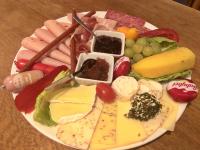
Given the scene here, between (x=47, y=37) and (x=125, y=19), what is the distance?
357mm

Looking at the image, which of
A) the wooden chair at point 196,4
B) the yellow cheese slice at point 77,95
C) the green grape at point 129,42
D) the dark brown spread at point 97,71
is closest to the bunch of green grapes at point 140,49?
the green grape at point 129,42

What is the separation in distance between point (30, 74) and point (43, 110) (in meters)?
0.15

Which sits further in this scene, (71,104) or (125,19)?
(125,19)

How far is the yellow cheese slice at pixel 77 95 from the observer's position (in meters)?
1.06

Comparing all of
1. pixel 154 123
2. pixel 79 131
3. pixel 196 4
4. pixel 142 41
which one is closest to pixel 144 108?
pixel 154 123

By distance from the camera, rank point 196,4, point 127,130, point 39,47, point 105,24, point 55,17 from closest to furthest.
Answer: point 127,130, point 39,47, point 105,24, point 55,17, point 196,4

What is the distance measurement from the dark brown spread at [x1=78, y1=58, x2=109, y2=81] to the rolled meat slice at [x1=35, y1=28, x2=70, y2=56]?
0.47 ft

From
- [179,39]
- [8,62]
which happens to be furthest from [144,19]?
[8,62]

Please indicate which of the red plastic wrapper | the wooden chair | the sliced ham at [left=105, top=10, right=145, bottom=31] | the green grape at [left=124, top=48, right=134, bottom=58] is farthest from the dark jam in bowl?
the wooden chair

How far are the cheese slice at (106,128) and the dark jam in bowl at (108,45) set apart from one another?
9.4 inches

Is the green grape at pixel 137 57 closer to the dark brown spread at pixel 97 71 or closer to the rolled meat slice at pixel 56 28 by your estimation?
the dark brown spread at pixel 97 71

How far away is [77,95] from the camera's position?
108cm

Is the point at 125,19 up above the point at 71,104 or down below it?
above

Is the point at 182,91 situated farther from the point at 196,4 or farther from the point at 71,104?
the point at 196,4
